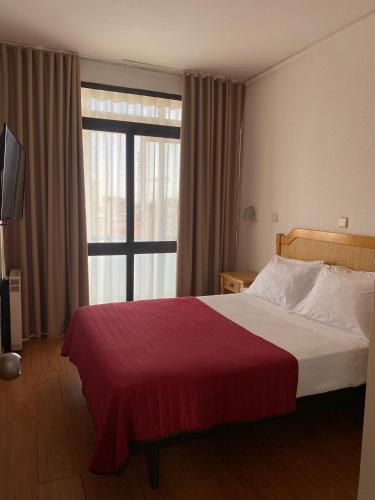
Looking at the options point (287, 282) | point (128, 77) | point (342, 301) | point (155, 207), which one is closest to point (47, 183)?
point (155, 207)

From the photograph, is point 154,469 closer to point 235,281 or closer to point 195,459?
point 195,459

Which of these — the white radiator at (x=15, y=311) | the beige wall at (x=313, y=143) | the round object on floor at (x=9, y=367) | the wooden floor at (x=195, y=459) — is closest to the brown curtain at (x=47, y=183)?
the white radiator at (x=15, y=311)

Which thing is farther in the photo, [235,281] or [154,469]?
[235,281]

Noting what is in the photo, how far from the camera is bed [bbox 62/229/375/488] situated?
174cm

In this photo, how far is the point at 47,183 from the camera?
364cm

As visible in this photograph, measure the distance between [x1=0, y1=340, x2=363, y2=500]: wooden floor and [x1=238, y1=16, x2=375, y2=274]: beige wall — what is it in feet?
5.17

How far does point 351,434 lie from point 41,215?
322cm

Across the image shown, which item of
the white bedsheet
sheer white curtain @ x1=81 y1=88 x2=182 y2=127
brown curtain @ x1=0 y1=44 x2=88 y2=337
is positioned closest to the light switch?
the white bedsheet

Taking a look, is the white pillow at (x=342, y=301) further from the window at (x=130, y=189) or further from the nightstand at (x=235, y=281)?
the window at (x=130, y=189)

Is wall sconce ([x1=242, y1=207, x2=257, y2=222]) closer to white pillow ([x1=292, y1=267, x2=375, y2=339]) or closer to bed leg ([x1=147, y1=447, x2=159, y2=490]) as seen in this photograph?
white pillow ([x1=292, y1=267, x2=375, y2=339])

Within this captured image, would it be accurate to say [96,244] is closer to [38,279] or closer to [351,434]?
[38,279]

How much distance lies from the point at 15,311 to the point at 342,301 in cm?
283

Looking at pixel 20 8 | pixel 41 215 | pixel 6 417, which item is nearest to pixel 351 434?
pixel 6 417

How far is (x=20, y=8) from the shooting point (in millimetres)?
2779
